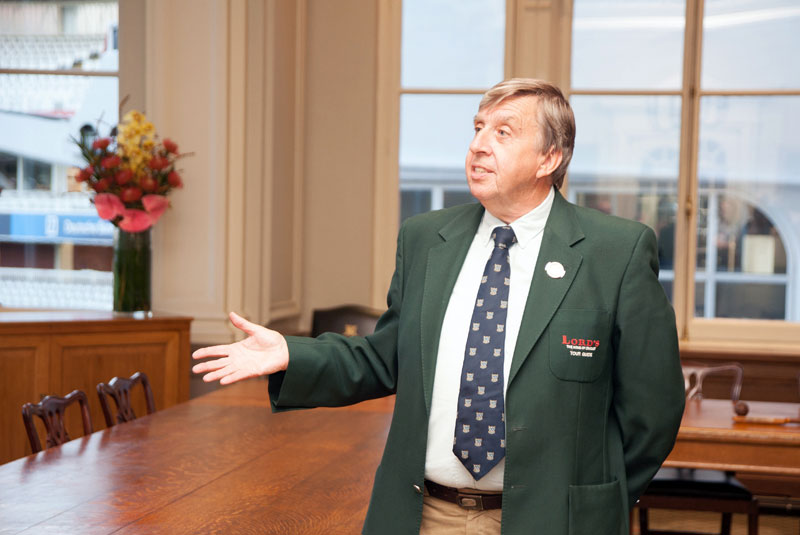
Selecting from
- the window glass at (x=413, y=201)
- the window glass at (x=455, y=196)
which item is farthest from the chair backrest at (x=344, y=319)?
the window glass at (x=455, y=196)

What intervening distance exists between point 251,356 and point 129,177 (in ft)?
11.1

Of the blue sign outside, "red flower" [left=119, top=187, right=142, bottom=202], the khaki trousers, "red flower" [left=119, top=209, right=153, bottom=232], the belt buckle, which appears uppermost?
"red flower" [left=119, top=187, right=142, bottom=202]

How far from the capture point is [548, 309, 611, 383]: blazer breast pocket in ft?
5.41

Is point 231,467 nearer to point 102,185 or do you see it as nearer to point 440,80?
point 102,185

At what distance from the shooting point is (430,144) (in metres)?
6.62

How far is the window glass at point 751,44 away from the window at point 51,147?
4187 mm

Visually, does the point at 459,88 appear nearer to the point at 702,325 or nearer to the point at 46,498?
the point at 702,325

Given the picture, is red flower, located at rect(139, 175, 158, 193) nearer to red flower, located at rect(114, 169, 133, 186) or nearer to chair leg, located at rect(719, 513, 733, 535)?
red flower, located at rect(114, 169, 133, 186)

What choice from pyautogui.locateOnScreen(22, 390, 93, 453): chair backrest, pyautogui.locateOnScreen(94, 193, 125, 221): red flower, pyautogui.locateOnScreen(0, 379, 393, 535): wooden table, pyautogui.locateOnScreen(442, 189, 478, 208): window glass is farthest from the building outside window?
pyautogui.locateOnScreen(22, 390, 93, 453): chair backrest

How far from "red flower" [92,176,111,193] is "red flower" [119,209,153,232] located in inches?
6.6

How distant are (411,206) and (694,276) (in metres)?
2.10

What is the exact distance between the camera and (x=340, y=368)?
5.98 ft

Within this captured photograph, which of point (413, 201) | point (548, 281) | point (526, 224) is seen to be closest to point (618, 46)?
point (413, 201)

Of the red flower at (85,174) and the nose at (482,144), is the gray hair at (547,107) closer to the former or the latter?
the nose at (482,144)
